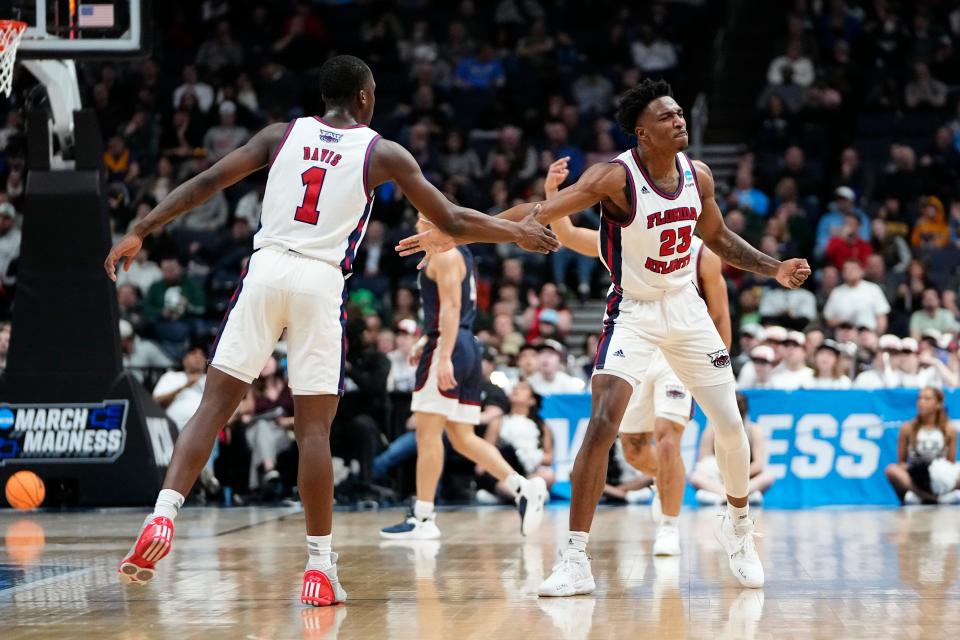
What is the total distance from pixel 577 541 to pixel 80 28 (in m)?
6.53

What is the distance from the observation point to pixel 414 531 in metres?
8.98

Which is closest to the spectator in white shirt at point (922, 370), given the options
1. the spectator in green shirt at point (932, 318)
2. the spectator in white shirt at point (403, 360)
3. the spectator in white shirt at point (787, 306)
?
the spectator in green shirt at point (932, 318)

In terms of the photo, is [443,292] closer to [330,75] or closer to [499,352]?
[330,75]

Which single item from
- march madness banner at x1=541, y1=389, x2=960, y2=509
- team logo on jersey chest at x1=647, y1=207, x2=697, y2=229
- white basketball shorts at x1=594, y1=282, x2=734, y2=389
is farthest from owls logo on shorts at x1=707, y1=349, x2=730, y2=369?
march madness banner at x1=541, y1=389, x2=960, y2=509

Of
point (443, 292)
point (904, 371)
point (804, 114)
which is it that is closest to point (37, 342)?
point (443, 292)

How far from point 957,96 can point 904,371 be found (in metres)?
7.78

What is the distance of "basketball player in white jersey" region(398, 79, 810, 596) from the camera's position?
6352 mm

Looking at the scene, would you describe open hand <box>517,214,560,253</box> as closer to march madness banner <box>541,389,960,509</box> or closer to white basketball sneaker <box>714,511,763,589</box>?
white basketball sneaker <box>714,511,763,589</box>

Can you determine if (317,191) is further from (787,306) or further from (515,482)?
(787,306)

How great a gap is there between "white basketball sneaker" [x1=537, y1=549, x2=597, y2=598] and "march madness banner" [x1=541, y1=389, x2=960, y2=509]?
6377 millimetres

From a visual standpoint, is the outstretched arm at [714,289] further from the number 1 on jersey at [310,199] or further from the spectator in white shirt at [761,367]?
the spectator in white shirt at [761,367]

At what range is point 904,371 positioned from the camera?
528 inches

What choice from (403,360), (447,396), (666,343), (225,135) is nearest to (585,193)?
(666,343)

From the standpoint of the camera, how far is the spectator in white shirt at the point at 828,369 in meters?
13.2
